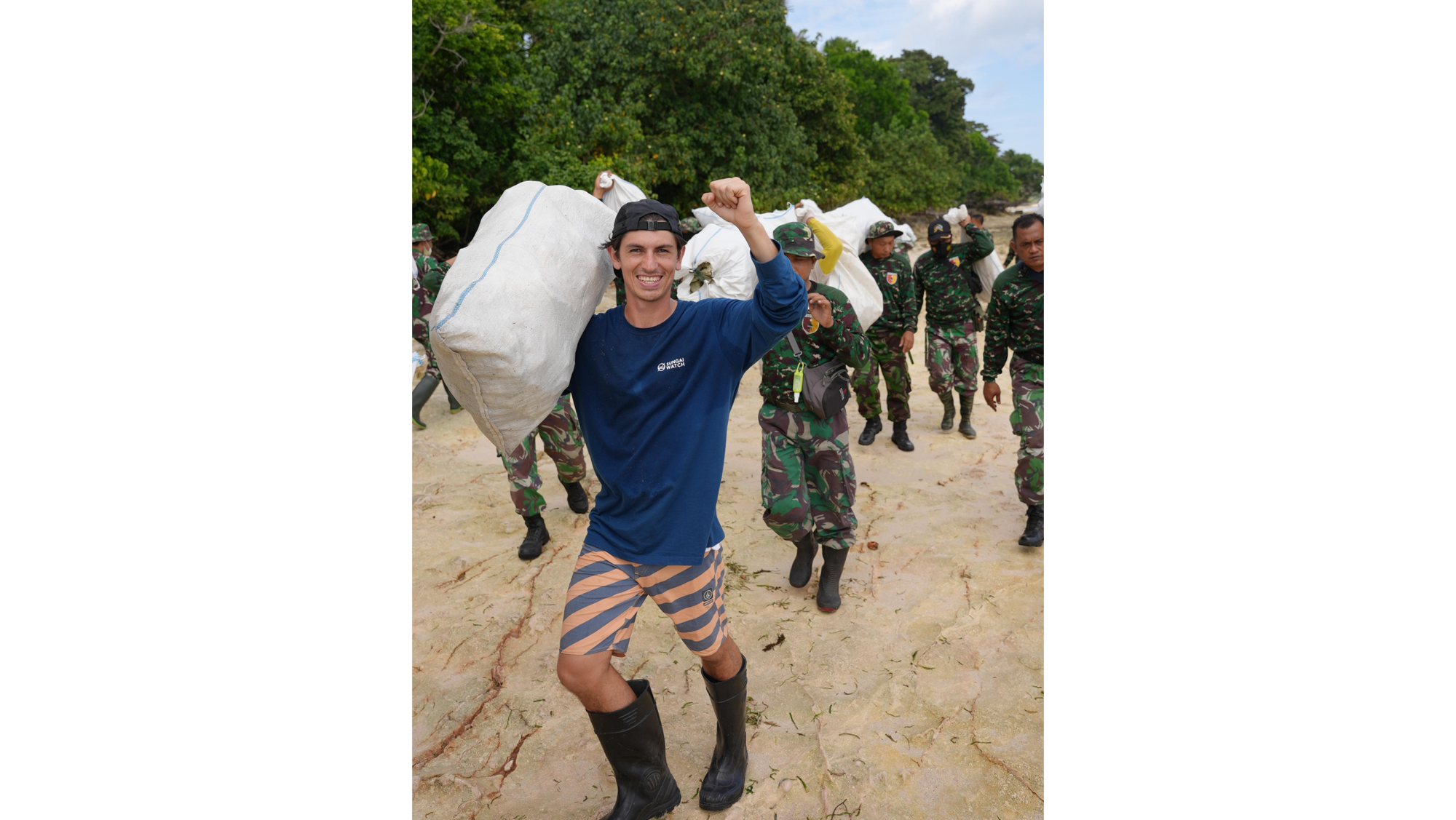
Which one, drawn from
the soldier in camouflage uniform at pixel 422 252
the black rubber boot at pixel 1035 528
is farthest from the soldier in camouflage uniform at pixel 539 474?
the black rubber boot at pixel 1035 528

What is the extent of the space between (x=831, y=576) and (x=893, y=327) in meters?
3.71

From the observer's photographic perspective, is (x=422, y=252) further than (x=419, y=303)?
No

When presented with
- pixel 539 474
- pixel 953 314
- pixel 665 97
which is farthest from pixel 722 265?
pixel 665 97

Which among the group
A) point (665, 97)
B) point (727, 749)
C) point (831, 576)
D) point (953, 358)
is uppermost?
point (665, 97)

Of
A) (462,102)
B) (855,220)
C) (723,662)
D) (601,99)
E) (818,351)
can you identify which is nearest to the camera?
(723,662)

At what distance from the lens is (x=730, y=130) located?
632 inches

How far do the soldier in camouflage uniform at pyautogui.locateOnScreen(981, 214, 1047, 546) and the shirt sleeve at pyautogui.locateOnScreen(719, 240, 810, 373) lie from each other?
9.51 ft

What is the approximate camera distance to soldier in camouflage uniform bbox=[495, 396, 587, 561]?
16.7ft

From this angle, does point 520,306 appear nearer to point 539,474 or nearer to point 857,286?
point 857,286

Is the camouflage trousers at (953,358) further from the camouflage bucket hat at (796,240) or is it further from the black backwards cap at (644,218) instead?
the black backwards cap at (644,218)

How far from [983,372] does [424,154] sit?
39.8ft

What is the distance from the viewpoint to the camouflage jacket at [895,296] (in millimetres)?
7434

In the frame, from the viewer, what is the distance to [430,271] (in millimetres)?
6672

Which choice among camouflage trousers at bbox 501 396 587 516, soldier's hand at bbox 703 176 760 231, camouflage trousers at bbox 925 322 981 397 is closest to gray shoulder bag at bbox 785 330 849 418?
camouflage trousers at bbox 501 396 587 516
